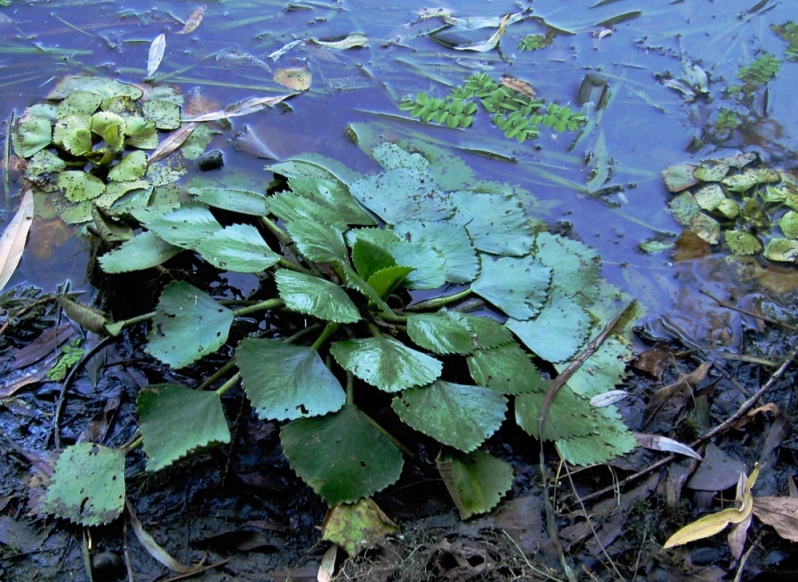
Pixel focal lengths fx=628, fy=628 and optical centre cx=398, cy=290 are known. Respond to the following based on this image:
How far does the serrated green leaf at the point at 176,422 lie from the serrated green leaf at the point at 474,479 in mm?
504

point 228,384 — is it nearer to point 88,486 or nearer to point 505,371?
point 88,486

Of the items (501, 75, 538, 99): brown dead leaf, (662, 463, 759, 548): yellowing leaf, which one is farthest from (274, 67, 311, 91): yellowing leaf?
(662, 463, 759, 548): yellowing leaf

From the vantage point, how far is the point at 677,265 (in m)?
2.05

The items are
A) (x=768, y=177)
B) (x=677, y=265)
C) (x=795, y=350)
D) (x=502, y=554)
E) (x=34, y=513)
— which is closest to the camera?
(x=502, y=554)

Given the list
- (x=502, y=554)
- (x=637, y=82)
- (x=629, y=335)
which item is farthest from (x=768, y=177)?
(x=502, y=554)

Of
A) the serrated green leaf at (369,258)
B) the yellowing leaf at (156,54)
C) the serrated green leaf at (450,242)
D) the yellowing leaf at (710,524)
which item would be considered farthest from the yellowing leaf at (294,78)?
the yellowing leaf at (710,524)

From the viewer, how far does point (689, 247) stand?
2094 mm

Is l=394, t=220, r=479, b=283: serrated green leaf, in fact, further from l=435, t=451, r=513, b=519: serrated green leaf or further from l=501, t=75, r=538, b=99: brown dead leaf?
l=501, t=75, r=538, b=99: brown dead leaf

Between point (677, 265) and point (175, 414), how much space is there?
1591 mm

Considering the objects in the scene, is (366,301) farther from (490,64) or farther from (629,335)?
(490,64)

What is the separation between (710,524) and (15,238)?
218 cm

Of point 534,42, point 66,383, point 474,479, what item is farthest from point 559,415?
point 534,42

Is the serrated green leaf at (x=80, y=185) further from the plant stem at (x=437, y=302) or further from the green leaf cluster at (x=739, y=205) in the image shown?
the green leaf cluster at (x=739, y=205)

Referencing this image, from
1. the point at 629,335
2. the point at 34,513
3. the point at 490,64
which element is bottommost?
the point at 34,513
